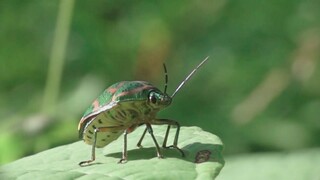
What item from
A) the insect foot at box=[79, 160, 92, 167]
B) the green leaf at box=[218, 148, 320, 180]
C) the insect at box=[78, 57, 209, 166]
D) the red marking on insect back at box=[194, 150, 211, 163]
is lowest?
the green leaf at box=[218, 148, 320, 180]

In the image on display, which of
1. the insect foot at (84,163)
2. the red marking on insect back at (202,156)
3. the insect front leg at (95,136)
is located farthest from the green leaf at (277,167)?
the insect foot at (84,163)

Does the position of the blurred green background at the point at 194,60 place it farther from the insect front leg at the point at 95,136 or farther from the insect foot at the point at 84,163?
the insect foot at the point at 84,163

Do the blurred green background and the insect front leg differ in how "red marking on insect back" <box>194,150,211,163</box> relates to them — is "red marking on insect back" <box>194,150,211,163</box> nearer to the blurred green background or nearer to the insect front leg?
the insect front leg

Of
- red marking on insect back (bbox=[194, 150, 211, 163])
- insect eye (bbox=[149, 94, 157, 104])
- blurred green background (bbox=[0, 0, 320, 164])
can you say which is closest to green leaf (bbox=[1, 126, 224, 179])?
red marking on insect back (bbox=[194, 150, 211, 163])

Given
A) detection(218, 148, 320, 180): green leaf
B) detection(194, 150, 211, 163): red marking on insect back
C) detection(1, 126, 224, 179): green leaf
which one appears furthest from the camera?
detection(218, 148, 320, 180): green leaf

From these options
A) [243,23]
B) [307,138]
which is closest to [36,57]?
[243,23]

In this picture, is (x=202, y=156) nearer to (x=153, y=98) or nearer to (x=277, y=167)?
(x=153, y=98)

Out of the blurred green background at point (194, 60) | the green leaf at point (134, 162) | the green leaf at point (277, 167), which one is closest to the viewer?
the green leaf at point (134, 162)
